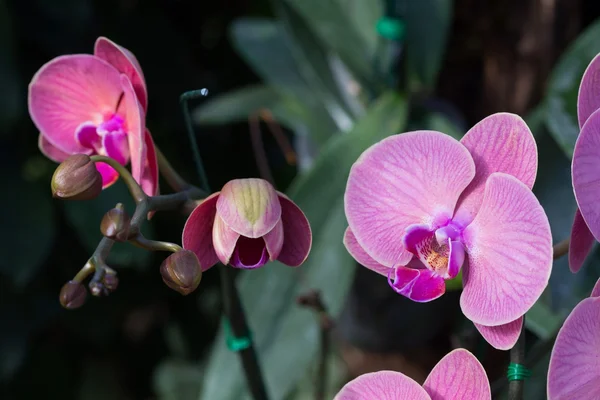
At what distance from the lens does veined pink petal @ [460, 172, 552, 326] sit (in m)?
0.34

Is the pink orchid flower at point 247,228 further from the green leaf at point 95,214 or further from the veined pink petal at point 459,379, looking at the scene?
the green leaf at point 95,214

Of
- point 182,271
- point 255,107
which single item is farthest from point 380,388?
point 255,107

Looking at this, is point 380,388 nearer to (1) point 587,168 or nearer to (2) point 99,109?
(1) point 587,168

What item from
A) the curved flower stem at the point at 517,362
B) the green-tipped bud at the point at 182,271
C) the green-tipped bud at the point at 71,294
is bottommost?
the curved flower stem at the point at 517,362

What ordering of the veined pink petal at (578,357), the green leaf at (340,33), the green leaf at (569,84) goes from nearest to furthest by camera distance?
the veined pink petal at (578,357), the green leaf at (569,84), the green leaf at (340,33)

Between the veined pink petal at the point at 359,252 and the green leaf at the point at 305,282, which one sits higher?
the veined pink petal at the point at 359,252

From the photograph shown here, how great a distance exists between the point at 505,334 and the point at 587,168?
3.7 inches

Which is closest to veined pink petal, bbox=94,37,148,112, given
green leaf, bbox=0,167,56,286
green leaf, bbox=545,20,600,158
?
green leaf, bbox=545,20,600,158

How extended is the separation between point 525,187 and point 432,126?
0.48 meters

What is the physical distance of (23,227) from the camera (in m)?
0.97

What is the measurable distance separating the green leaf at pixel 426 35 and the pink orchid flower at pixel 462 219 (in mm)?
444

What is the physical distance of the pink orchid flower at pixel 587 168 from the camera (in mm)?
341

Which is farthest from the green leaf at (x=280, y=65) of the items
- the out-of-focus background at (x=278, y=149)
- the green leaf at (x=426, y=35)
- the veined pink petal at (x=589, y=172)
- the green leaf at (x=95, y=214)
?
the veined pink petal at (x=589, y=172)

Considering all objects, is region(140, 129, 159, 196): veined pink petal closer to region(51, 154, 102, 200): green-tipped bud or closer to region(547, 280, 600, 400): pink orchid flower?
region(51, 154, 102, 200): green-tipped bud
